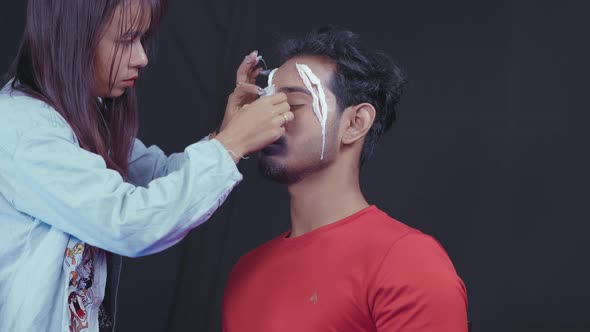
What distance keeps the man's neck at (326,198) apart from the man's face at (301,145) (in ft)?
0.08

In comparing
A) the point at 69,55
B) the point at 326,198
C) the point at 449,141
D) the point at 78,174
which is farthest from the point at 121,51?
the point at 449,141

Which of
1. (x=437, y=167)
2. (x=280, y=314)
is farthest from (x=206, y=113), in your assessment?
(x=280, y=314)

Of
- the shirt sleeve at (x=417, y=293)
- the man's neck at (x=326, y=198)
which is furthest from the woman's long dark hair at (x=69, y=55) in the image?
the shirt sleeve at (x=417, y=293)

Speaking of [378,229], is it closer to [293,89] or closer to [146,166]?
[293,89]

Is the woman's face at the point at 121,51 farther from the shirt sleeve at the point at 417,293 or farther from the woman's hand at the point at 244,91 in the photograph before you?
the shirt sleeve at the point at 417,293

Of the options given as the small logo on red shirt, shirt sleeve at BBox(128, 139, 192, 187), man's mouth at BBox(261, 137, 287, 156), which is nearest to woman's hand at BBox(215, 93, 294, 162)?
man's mouth at BBox(261, 137, 287, 156)

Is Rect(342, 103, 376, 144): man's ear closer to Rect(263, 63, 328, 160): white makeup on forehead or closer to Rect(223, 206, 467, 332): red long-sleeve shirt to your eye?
Rect(263, 63, 328, 160): white makeup on forehead

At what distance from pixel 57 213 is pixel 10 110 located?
0.67 feet

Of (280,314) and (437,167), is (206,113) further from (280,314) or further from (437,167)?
(280,314)

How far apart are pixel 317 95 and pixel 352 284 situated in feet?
1.45

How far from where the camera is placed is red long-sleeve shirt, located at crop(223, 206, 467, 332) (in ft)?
4.32

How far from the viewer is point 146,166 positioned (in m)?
1.80

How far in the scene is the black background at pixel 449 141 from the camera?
6.82ft

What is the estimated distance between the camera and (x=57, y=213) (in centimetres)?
130
